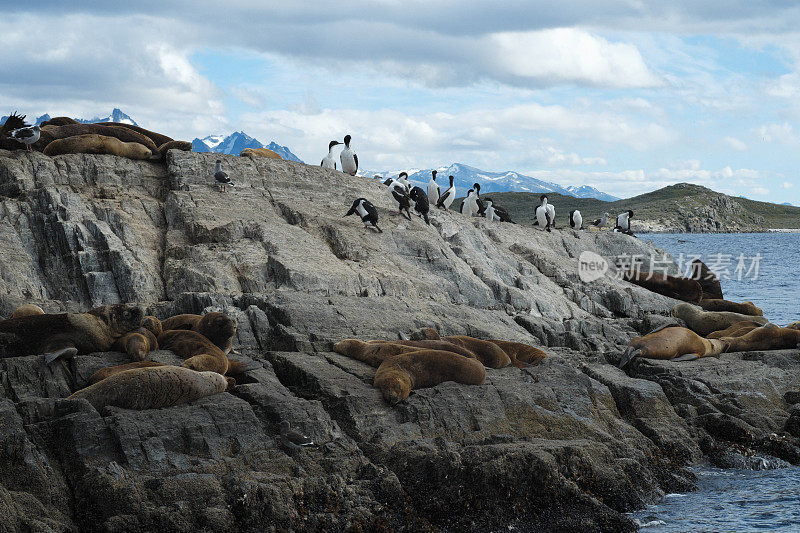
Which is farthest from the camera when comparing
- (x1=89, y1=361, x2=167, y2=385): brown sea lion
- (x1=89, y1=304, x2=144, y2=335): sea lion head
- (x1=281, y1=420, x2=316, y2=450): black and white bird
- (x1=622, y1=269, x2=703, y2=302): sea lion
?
(x1=622, y1=269, x2=703, y2=302): sea lion

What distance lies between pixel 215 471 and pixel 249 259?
6.90 m

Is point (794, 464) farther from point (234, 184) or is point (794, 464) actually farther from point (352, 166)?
point (352, 166)

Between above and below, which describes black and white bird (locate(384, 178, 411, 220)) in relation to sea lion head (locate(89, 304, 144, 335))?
above

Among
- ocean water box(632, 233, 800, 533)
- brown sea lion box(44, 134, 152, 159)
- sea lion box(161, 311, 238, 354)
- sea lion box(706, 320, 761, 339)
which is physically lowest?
ocean water box(632, 233, 800, 533)

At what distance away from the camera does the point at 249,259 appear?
533 inches

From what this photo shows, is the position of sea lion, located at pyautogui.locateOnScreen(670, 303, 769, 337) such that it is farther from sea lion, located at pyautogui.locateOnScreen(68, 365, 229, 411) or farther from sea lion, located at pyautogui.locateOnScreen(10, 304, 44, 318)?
sea lion, located at pyautogui.locateOnScreen(10, 304, 44, 318)

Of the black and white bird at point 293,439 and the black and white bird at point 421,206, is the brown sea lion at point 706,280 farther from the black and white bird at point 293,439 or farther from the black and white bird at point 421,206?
the black and white bird at point 293,439

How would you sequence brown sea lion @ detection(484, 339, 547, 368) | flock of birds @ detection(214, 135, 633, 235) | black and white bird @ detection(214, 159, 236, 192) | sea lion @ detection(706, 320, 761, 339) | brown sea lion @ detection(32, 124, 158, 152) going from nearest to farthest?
brown sea lion @ detection(484, 339, 547, 368) < sea lion @ detection(706, 320, 761, 339) < black and white bird @ detection(214, 159, 236, 192) < flock of birds @ detection(214, 135, 633, 235) < brown sea lion @ detection(32, 124, 158, 152)

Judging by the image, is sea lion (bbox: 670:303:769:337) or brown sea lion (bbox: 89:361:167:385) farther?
sea lion (bbox: 670:303:769:337)

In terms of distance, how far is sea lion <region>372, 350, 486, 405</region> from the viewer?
9273 millimetres

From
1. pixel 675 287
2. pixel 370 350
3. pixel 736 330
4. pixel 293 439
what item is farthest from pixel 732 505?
pixel 675 287

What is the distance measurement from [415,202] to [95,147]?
7919 millimetres

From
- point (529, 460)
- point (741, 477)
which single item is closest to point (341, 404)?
point (529, 460)

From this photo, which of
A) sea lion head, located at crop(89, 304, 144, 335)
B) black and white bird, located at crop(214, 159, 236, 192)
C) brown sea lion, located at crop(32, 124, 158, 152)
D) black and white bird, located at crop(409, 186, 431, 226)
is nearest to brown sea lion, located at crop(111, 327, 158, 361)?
sea lion head, located at crop(89, 304, 144, 335)
